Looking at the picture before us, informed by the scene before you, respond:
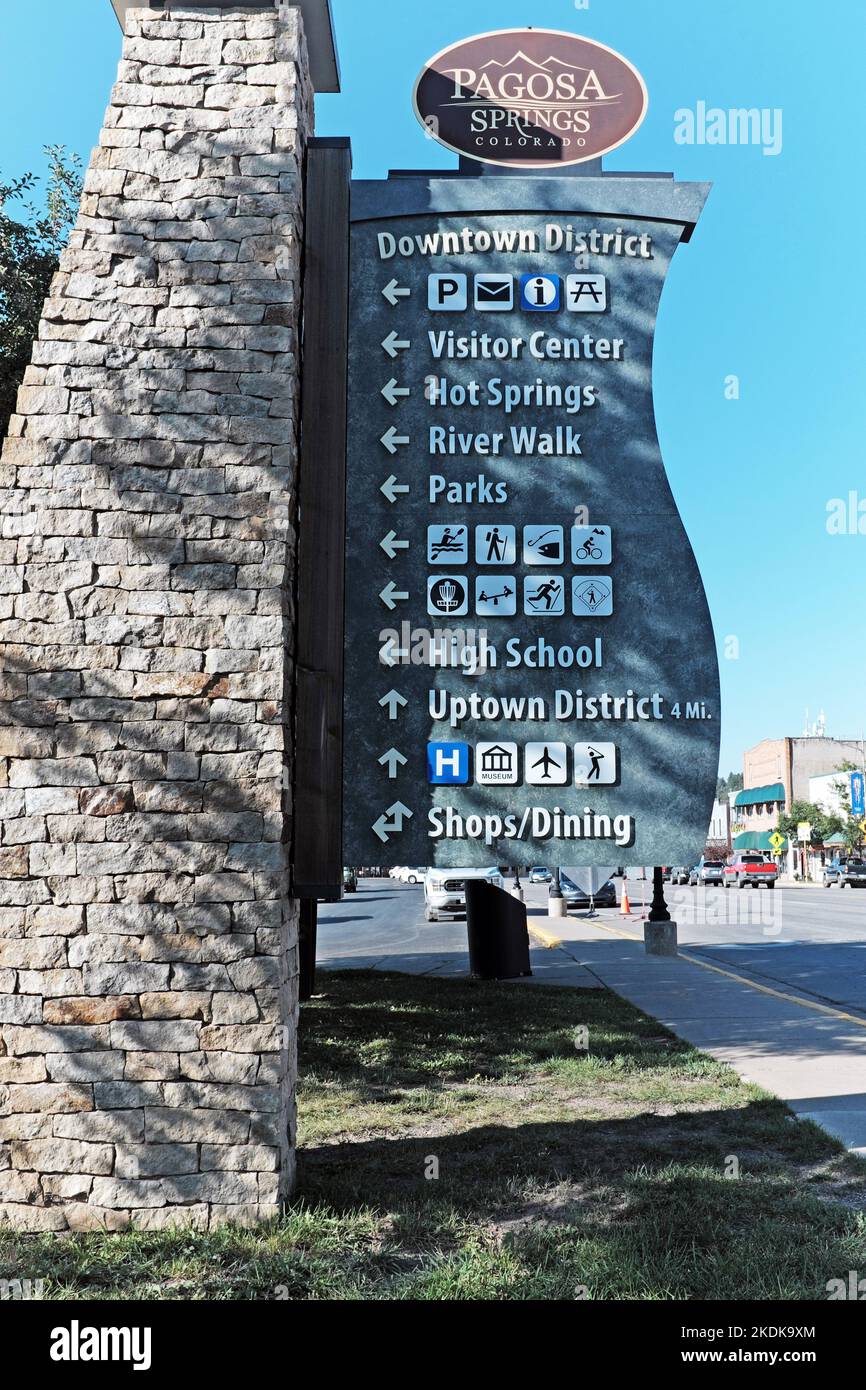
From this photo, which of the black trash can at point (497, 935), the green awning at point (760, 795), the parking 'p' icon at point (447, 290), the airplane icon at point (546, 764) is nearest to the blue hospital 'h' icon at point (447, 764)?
the airplane icon at point (546, 764)

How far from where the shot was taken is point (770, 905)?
33.1 m

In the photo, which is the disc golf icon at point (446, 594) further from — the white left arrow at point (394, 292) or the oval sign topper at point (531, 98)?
the oval sign topper at point (531, 98)

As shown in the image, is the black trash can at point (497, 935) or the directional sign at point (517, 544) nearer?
the directional sign at point (517, 544)

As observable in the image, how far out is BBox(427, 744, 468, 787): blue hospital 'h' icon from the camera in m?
5.83

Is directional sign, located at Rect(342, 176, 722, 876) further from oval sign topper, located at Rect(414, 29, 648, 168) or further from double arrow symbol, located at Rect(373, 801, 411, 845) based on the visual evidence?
oval sign topper, located at Rect(414, 29, 648, 168)

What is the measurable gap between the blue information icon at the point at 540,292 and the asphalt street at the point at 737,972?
17.2 ft

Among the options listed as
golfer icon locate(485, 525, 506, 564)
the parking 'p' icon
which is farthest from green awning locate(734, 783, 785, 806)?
the parking 'p' icon

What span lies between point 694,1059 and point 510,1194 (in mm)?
3403

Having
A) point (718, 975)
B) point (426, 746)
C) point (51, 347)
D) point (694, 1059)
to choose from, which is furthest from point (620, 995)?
point (51, 347)

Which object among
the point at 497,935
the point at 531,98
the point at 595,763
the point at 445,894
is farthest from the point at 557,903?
the point at 531,98

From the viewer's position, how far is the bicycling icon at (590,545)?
608 cm

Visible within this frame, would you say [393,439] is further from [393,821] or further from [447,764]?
[393,821]

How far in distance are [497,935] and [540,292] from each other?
28.6 ft
